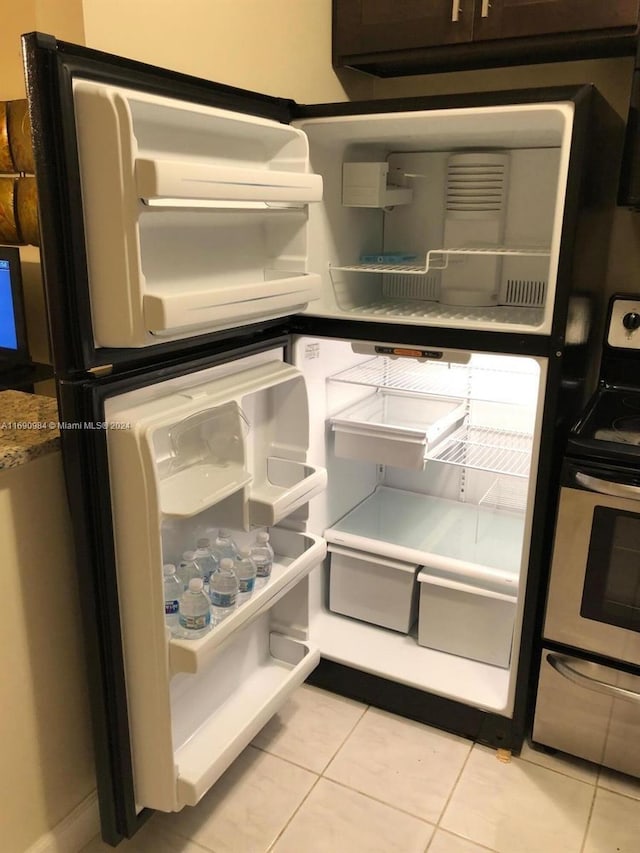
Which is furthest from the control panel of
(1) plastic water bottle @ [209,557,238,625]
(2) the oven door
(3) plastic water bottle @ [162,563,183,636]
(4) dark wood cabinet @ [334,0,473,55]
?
(3) plastic water bottle @ [162,563,183,636]

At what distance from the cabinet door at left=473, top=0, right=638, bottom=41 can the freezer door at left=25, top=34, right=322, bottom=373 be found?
68 centimetres

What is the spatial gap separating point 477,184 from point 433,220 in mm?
250

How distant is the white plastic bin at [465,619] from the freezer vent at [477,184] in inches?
42.5

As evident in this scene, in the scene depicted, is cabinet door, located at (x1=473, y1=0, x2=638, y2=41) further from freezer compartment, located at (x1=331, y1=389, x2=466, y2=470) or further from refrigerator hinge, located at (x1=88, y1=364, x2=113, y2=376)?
refrigerator hinge, located at (x1=88, y1=364, x2=113, y2=376)

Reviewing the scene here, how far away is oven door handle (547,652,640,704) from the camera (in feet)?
5.57

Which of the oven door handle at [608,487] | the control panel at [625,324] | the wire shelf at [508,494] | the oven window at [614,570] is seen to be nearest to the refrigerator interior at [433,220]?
the control panel at [625,324]

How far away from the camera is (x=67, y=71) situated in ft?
3.47

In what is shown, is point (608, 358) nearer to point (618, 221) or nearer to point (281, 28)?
point (618, 221)

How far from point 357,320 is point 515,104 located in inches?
23.8

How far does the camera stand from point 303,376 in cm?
176

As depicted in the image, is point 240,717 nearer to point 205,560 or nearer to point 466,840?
point 205,560

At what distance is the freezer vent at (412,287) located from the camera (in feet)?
7.12

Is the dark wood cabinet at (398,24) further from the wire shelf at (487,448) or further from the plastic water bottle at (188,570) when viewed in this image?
the plastic water bottle at (188,570)

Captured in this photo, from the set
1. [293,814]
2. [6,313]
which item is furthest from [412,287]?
[293,814]
